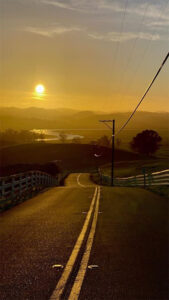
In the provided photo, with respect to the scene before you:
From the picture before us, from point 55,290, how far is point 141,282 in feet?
4.86

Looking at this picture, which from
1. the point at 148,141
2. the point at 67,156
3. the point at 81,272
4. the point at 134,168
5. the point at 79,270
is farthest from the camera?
the point at 148,141

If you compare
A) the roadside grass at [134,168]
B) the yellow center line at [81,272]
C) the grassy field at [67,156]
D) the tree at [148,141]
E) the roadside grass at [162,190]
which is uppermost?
the tree at [148,141]

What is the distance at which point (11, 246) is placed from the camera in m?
9.67

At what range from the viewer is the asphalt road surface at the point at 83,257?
21.4ft

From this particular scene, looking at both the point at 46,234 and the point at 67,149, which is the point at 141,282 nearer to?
the point at 46,234

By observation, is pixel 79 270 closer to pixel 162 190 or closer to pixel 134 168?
pixel 162 190

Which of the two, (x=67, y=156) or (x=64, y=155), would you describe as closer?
(x=67, y=156)

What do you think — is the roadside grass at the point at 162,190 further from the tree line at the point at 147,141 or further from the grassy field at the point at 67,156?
the tree line at the point at 147,141

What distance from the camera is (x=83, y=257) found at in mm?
8625

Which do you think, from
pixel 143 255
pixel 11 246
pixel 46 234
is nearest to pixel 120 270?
pixel 143 255

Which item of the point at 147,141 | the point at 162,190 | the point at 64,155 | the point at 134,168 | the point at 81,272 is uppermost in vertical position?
the point at 147,141

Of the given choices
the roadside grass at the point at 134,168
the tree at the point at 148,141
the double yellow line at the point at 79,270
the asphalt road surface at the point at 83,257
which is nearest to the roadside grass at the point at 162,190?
the asphalt road surface at the point at 83,257

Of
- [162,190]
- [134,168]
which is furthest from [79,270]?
[134,168]

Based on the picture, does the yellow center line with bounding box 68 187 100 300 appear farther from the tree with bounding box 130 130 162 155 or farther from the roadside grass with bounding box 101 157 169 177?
the tree with bounding box 130 130 162 155
